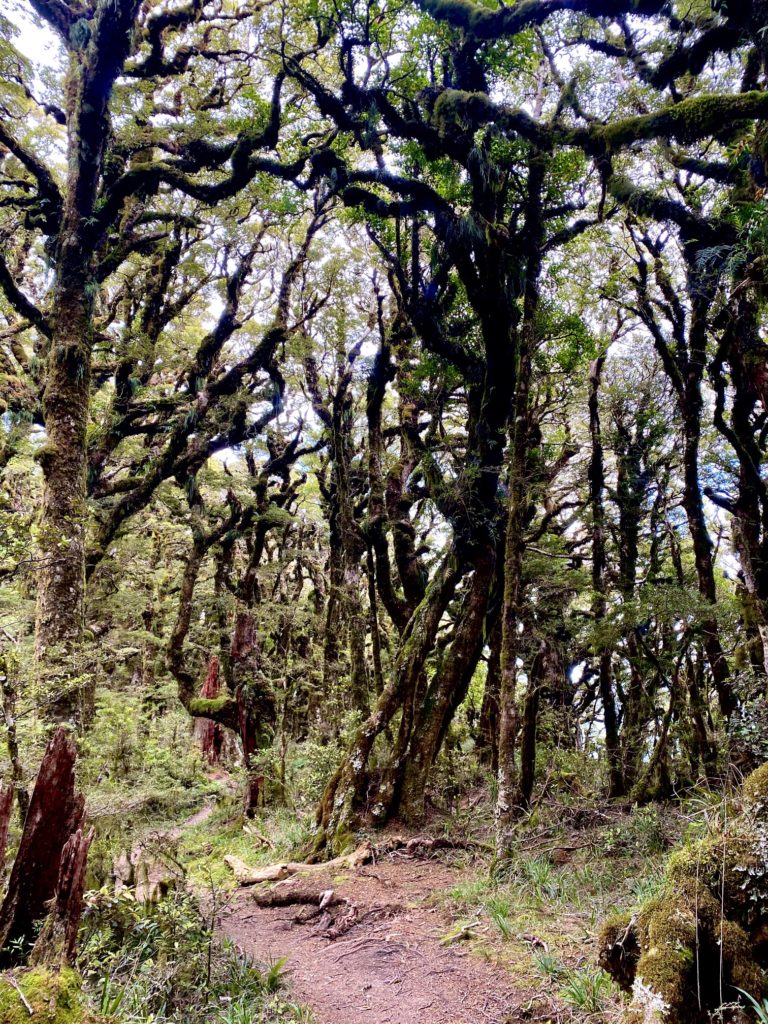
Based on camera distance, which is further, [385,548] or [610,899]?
[385,548]

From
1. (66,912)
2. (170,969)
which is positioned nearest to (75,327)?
(66,912)

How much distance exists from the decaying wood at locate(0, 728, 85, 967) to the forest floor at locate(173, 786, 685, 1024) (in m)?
2.07

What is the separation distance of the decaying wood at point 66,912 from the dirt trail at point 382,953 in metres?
2.04

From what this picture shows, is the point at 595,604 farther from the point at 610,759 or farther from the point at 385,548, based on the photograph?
the point at 385,548

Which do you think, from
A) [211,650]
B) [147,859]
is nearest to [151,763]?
[211,650]

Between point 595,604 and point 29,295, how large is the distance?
45.8 feet

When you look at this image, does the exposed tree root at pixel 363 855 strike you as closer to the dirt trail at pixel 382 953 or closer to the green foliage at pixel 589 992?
the dirt trail at pixel 382 953

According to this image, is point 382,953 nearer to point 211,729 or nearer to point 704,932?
point 704,932

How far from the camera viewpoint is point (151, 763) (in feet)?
40.6

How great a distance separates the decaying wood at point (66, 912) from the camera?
311cm

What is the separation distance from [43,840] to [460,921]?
12.3 feet

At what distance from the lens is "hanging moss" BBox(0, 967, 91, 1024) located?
2.44 meters

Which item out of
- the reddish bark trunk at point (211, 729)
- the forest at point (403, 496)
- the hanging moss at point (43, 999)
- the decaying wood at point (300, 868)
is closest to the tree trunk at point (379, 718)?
the forest at point (403, 496)

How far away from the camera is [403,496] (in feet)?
40.0
